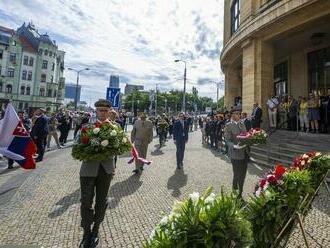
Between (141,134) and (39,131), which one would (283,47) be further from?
(39,131)

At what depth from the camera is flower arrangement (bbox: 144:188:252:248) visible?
1.78 metres

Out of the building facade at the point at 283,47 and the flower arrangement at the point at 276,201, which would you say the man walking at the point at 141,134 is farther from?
the building facade at the point at 283,47

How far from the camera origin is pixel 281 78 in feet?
69.9

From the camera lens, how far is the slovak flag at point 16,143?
7.54 meters

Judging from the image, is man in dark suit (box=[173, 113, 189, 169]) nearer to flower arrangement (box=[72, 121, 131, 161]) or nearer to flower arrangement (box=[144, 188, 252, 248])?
flower arrangement (box=[72, 121, 131, 161])

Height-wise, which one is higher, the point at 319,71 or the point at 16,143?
the point at 319,71

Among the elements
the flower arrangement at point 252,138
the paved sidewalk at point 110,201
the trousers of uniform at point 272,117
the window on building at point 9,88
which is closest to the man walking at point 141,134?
the paved sidewalk at point 110,201

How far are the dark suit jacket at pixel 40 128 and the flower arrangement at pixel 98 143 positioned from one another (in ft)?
26.0

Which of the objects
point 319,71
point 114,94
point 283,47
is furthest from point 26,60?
point 319,71

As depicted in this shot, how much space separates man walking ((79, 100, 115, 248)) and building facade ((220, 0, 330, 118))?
11.4 metres

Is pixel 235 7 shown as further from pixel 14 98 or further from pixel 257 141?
pixel 14 98

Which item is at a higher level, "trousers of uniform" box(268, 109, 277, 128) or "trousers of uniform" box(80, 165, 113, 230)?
"trousers of uniform" box(268, 109, 277, 128)

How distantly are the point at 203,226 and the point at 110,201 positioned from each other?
4824mm

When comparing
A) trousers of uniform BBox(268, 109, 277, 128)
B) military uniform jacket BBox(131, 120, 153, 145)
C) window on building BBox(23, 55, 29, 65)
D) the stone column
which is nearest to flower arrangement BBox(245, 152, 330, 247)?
military uniform jacket BBox(131, 120, 153, 145)
